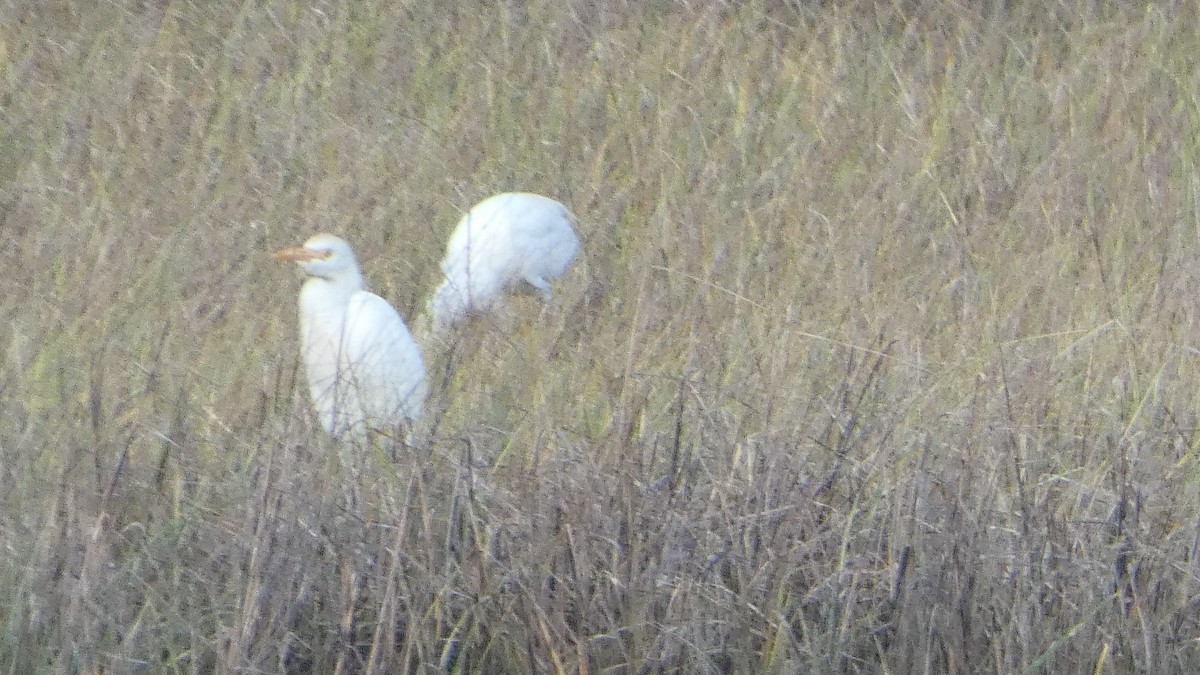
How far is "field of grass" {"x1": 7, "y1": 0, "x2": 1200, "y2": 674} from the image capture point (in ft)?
8.40

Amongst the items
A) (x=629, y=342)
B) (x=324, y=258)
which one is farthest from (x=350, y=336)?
(x=629, y=342)

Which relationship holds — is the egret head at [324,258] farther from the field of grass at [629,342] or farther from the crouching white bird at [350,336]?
the field of grass at [629,342]

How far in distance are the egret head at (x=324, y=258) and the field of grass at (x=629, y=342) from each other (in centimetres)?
22

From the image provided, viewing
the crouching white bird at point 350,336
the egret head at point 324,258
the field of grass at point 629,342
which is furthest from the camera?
the egret head at point 324,258

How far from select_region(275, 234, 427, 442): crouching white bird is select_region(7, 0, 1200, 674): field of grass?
13 centimetres

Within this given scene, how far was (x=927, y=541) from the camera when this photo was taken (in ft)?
8.75

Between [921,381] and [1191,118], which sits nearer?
[921,381]

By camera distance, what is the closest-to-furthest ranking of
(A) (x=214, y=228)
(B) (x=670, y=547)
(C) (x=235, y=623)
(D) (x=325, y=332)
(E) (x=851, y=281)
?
(C) (x=235, y=623) → (B) (x=670, y=547) → (D) (x=325, y=332) → (E) (x=851, y=281) → (A) (x=214, y=228)

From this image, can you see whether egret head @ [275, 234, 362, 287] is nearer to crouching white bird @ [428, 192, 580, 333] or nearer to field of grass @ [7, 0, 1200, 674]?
field of grass @ [7, 0, 1200, 674]

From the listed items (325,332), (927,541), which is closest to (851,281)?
A: (325,332)

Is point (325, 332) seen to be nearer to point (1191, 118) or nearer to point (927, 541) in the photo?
point (927, 541)

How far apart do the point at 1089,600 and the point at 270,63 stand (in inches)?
154

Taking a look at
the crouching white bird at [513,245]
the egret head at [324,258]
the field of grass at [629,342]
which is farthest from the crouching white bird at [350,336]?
the crouching white bird at [513,245]

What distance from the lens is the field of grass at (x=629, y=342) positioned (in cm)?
256
